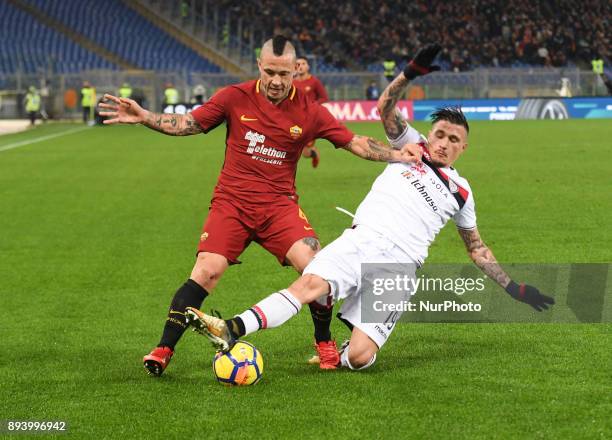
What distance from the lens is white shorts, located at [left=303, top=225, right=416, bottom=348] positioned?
6.61 meters

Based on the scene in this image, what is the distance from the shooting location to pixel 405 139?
7137mm

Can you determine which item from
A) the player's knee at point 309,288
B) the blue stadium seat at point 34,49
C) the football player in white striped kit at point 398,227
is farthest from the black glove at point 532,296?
the blue stadium seat at point 34,49

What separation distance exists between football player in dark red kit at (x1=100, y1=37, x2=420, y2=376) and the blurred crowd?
138 feet

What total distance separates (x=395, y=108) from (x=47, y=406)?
9.30ft

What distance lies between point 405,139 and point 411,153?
30 centimetres

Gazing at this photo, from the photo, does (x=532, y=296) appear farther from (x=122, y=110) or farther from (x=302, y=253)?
(x=122, y=110)

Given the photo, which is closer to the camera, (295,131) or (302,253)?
(302,253)

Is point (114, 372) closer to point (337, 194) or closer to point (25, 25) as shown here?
point (337, 194)

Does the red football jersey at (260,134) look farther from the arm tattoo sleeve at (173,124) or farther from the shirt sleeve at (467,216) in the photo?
the shirt sleeve at (467,216)

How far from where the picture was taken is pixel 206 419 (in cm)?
565

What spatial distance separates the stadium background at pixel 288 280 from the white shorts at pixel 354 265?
0.29m

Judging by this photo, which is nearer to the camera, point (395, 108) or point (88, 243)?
point (395, 108)

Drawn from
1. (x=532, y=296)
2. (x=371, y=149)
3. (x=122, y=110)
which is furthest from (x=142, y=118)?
(x=532, y=296)

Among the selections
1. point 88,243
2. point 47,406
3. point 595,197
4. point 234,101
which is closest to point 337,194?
point 595,197
